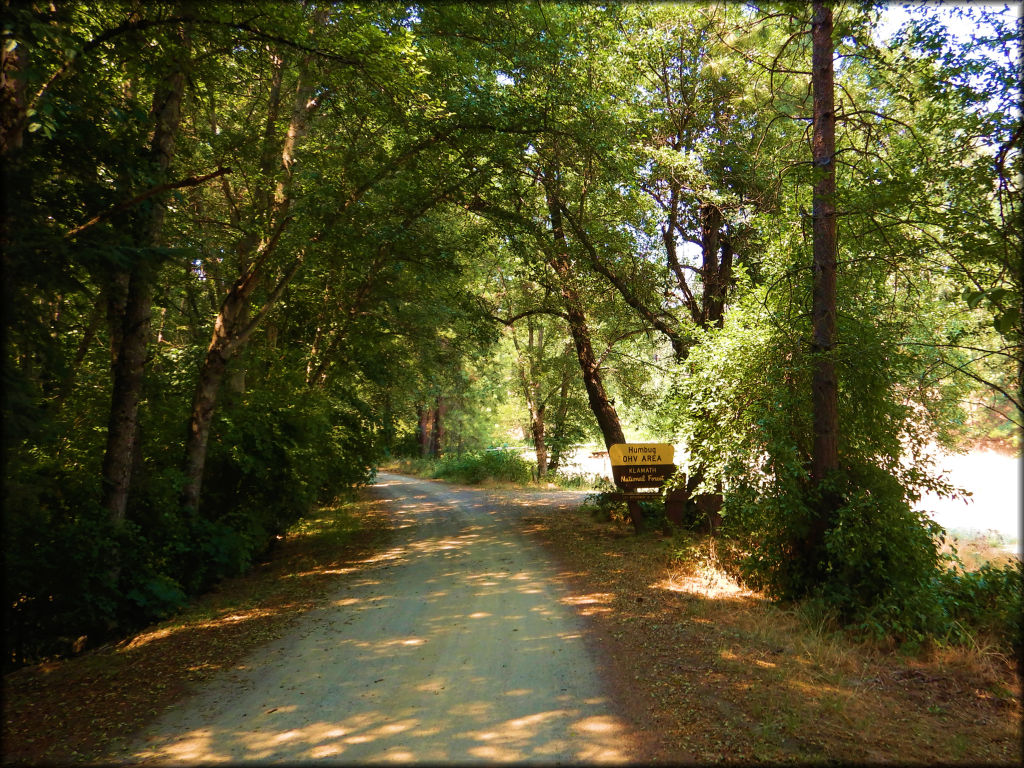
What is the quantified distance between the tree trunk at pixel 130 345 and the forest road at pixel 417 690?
3.01m

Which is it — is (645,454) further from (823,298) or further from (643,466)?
(823,298)

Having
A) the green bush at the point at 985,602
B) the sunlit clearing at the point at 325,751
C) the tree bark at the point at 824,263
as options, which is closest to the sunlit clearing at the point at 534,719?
the sunlit clearing at the point at 325,751

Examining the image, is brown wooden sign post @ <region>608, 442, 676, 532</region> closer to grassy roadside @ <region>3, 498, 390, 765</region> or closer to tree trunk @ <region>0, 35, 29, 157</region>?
grassy roadside @ <region>3, 498, 390, 765</region>

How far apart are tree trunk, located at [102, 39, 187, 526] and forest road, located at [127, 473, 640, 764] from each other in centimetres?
301

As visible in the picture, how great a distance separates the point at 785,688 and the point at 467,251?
929cm

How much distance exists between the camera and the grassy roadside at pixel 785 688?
3.81m

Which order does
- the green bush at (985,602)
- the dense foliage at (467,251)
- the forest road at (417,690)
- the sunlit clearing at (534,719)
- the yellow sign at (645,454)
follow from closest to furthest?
the forest road at (417,690) < the sunlit clearing at (534,719) < the green bush at (985,602) < the dense foliage at (467,251) < the yellow sign at (645,454)

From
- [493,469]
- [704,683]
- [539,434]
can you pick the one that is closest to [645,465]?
[704,683]

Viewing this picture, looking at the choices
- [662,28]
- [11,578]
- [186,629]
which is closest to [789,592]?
[186,629]

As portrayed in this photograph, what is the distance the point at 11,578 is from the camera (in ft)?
20.6

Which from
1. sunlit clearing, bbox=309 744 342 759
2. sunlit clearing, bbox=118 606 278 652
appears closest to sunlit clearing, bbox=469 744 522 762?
sunlit clearing, bbox=309 744 342 759

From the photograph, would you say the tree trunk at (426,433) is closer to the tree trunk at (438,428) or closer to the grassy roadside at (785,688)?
the tree trunk at (438,428)

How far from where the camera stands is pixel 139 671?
550cm

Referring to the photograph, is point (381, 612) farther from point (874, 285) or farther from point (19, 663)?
point (874, 285)
